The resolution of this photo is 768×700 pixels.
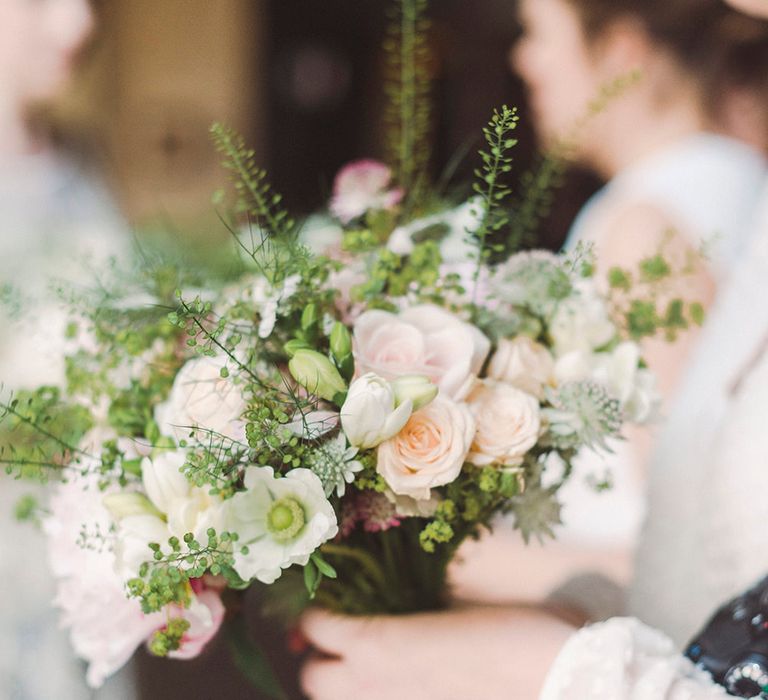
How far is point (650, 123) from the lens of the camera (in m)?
1.54

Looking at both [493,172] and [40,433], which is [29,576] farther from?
[493,172]

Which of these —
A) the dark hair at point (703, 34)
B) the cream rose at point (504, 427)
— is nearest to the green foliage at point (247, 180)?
the cream rose at point (504, 427)

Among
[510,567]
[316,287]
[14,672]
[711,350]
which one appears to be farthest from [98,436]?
[14,672]

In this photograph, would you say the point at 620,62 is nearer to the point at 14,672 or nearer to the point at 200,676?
the point at 200,676

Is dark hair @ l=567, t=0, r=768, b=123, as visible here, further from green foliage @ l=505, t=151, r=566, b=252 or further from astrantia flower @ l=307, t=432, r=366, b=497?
astrantia flower @ l=307, t=432, r=366, b=497

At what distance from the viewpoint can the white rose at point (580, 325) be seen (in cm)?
61

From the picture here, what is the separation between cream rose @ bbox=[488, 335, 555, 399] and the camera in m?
0.57

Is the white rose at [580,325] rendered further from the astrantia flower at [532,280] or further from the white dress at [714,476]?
the white dress at [714,476]

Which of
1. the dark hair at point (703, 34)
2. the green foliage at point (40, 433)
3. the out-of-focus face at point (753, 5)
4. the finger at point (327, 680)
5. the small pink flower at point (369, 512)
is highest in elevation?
the dark hair at point (703, 34)

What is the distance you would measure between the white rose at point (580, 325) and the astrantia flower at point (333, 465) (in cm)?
22

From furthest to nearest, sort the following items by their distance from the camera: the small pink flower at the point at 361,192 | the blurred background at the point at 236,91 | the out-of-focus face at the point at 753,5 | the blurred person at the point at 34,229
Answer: the blurred background at the point at 236,91 → the blurred person at the point at 34,229 → the out-of-focus face at the point at 753,5 → the small pink flower at the point at 361,192

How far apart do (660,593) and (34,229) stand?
5.18 feet

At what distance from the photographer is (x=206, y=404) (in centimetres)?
53

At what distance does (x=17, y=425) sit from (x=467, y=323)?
36 cm
